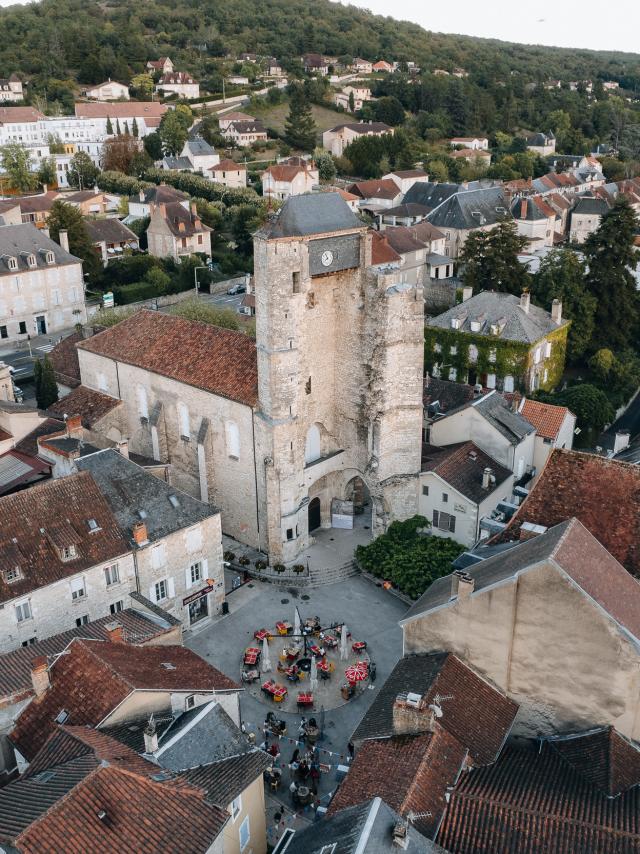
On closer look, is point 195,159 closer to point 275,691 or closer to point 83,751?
point 275,691

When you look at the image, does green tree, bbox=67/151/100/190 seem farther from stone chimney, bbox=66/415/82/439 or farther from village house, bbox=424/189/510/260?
stone chimney, bbox=66/415/82/439

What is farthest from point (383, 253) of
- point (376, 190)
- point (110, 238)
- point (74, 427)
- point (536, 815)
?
point (536, 815)

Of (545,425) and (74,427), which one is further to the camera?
(545,425)

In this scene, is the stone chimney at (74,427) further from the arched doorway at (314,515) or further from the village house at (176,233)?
the village house at (176,233)

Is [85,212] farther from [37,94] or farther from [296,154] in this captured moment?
[37,94]

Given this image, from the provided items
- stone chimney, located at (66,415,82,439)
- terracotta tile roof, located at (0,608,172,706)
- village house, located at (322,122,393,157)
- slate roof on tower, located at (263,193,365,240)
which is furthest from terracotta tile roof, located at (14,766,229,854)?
village house, located at (322,122,393,157)

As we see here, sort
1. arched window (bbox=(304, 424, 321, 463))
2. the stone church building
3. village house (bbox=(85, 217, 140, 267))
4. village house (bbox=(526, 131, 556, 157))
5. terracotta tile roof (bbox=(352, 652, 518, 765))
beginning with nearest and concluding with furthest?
terracotta tile roof (bbox=(352, 652, 518, 765)) → the stone church building → arched window (bbox=(304, 424, 321, 463)) → village house (bbox=(85, 217, 140, 267)) → village house (bbox=(526, 131, 556, 157))
